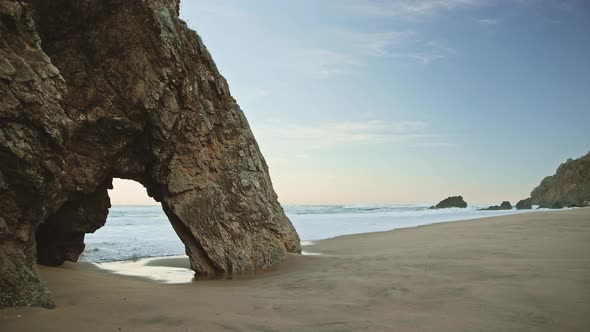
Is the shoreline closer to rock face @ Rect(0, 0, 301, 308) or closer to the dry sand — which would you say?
rock face @ Rect(0, 0, 301, 308)

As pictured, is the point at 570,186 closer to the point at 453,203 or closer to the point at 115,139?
the point at 453,203

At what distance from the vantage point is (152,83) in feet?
24.7

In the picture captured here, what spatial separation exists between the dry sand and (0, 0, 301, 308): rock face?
902mm

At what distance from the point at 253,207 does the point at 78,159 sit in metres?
3.66

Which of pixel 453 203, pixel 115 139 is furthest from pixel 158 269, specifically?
pixel 453 203

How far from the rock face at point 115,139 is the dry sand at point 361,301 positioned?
902 mm

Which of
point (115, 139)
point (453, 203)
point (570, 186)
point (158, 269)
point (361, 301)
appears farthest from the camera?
point (453, 203)

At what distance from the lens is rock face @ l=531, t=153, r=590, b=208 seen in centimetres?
5309

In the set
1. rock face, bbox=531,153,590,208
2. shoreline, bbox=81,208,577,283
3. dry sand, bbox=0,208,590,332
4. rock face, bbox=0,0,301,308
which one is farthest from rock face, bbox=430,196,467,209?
dry sand, bbox=0,208,590,332

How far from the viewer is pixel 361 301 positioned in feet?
16.1

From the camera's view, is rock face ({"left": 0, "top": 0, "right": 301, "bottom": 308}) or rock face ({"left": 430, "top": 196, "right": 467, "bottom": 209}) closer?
rock face ({"left": 0, "top": 0, "right": 301, "bottom": 308})

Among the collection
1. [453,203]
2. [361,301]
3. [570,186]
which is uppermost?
[570,186]

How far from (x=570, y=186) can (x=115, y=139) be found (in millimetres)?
67268

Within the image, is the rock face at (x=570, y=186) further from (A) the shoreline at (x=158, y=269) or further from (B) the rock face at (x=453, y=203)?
(A) the shoreline at (x=158, y=269)
